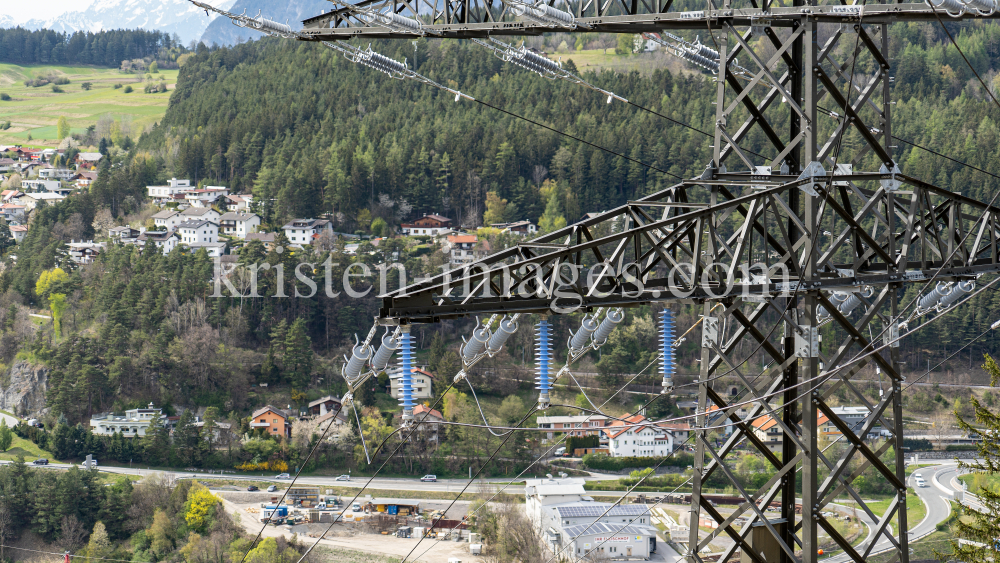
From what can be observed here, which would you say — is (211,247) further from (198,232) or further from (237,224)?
(237,224)

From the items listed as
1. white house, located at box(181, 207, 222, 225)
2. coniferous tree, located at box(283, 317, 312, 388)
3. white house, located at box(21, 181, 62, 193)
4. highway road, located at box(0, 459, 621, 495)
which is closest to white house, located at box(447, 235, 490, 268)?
coniferous tree, located at box(283, 317, 312, 388)

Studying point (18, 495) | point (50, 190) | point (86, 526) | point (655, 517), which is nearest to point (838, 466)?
point (655, 517)

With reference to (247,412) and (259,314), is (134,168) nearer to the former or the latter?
(259,314)

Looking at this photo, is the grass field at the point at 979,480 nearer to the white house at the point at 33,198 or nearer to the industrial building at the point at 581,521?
the industrial building at the point at 581,521

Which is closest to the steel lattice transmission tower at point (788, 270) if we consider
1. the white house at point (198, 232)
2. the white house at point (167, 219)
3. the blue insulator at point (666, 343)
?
the blue insulator at point (666, 343)

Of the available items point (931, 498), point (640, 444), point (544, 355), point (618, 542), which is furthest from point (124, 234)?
point (544, 355)
